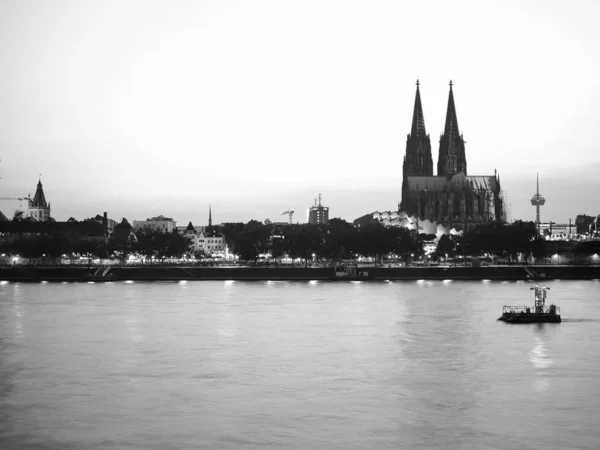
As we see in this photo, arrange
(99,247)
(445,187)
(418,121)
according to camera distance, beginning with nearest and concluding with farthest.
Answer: (99,247) < (445,187) < (418,121)

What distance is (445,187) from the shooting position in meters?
160

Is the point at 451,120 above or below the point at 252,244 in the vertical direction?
above

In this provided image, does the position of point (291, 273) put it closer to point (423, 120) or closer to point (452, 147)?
point (423, 120)

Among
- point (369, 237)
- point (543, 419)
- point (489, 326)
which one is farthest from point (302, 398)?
point (369, 237)

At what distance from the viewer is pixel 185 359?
3738 centimetres

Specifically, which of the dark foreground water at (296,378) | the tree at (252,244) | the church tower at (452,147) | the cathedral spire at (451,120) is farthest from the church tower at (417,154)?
the dark foreground water at (296,378)

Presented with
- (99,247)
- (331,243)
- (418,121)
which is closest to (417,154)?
(418,121)

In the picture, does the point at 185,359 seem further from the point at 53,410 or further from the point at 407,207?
the point at 407,207

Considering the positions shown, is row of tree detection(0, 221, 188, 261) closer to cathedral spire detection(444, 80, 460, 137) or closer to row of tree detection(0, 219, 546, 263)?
row of tree detection(0, 219, 546, 263)

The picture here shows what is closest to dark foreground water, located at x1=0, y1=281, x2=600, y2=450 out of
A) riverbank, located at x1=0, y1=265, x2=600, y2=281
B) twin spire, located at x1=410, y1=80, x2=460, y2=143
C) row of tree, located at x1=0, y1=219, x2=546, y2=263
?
riverbank, located at x1=0, y1=265, x2=600, y2=281

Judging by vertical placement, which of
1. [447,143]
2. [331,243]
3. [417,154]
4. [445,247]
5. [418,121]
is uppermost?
[418,121]

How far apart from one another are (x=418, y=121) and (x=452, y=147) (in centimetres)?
867

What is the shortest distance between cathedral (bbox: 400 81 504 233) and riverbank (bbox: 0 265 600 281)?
52.8 metres

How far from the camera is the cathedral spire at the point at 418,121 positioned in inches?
6442
